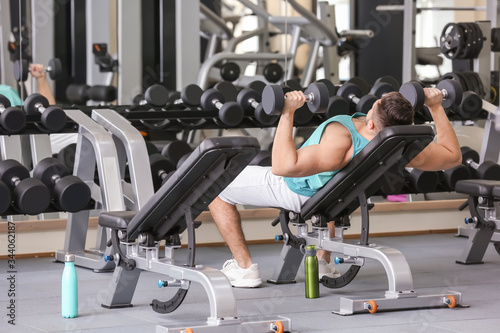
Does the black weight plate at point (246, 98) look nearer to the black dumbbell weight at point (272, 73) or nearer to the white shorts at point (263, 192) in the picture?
the white shorts at point (263, 192)

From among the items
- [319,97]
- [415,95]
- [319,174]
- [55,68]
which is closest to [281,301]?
[319,174]

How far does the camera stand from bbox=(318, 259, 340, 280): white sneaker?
408cm

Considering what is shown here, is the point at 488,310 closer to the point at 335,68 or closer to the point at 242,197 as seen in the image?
the point at 242,197

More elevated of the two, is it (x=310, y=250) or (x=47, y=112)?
(x=47, y=112)

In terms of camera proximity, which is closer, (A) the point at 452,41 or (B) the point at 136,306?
(B) the point at 136,306

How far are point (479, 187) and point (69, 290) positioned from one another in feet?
7.32

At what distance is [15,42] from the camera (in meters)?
5.41

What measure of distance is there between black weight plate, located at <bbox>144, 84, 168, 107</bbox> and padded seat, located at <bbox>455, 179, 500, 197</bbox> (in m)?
1.71

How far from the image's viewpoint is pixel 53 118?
4.11 metres

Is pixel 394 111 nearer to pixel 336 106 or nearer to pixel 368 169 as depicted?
pixel 368 169

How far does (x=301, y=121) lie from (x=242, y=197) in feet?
3.35

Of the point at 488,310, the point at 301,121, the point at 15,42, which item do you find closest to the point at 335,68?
the point at 301,121

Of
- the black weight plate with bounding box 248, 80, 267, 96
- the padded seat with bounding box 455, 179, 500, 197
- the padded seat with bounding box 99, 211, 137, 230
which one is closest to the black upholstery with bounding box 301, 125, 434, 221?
the padded seat with bounding box 99, 211, 137, 230

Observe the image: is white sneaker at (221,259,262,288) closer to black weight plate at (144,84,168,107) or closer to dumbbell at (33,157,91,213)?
dumbbell at (33,157,91,213)
